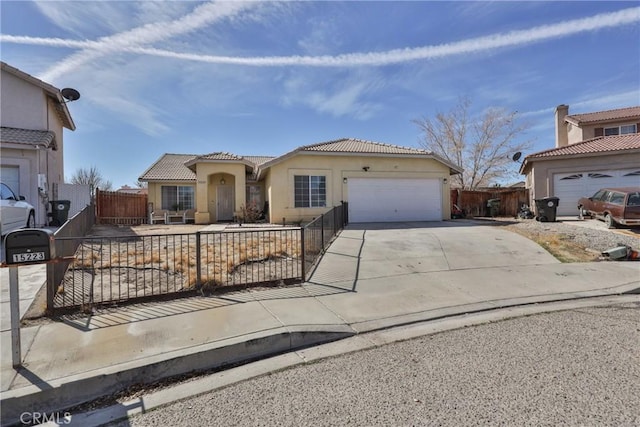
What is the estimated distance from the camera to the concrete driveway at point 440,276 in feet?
17.7

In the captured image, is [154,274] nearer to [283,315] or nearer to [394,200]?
[283,315]

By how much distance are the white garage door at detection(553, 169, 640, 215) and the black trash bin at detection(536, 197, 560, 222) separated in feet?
11.2

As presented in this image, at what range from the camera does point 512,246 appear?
9820 millimetres

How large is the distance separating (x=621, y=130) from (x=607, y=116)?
1375 millimetres

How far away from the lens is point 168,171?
897 inches

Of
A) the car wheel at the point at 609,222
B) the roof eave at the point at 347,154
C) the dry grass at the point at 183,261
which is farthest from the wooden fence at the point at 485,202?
the dry grass at the point at 183,261

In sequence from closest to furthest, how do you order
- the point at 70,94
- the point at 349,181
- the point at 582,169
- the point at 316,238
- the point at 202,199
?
1. the point at 316,238
2. the point at 70,94
3. the point at 349,181
4. the point at 582,169
5. the point at 202,199

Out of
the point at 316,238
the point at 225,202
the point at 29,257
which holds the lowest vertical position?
the point at 316,238

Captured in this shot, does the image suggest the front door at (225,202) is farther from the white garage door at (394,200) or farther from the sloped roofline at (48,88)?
the sloped roofline at (48,88)

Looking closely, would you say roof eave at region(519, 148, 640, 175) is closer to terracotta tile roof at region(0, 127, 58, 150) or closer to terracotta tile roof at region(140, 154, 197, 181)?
terracotta tile roof at region(140, 154, 197, 181)

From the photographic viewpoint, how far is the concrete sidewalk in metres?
3.17

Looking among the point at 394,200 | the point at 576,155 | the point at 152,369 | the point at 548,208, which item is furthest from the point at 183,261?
the point at 576,155

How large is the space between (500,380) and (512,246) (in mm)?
7861

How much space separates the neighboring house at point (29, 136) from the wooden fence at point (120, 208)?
2.77 m
